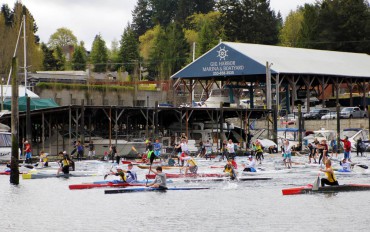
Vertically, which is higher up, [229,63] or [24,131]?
[229,63]

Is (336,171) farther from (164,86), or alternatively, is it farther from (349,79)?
(164,86)

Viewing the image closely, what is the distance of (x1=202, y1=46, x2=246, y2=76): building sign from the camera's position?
85.8 metres

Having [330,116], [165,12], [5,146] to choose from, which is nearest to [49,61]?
[330,116]

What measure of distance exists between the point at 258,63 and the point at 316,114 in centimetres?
741

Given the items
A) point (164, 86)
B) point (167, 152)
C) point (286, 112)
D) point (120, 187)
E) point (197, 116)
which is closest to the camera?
point (120, 187)

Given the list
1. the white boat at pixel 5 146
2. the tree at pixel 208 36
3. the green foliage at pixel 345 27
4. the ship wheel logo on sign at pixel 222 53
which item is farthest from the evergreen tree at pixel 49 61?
the white boat at pixel 5 146

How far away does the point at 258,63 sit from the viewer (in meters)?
83.1

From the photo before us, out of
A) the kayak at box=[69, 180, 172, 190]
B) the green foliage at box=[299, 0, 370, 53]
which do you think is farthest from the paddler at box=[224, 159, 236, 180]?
the green foliage at box=[299, 0, 370, 53]

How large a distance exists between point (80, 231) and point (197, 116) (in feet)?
153

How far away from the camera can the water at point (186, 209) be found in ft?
90.7

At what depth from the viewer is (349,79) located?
9262 cm

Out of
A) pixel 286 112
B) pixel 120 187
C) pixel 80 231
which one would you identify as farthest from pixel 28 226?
pixel 286 112

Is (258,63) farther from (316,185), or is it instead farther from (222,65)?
(316,185)

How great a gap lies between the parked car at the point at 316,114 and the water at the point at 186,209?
136 ft
